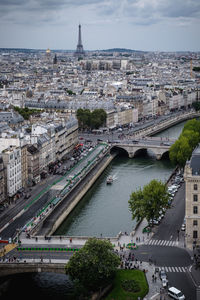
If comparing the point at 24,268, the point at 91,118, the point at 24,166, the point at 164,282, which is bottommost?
the point at 24,268

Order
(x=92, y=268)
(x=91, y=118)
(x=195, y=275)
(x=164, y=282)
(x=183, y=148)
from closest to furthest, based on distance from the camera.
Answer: (x=92, y=268)
(x=164, y=282)
(x=195, y=275)
(x=183, y=148)
(x=91, y=118)

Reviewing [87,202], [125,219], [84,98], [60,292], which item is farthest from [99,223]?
[84,98]

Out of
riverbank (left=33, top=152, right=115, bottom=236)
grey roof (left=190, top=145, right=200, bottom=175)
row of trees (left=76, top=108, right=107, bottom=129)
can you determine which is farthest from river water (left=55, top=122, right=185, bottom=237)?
row of trees (left=76, top=108, right=107, bottom=129)

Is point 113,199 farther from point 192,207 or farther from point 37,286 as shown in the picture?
point 37,286

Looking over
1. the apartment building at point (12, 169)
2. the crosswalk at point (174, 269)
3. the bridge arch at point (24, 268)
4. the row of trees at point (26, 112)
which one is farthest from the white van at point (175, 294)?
the row of trees at point (26, 112)

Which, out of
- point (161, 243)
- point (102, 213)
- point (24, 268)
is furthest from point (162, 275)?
point (102, 213)
